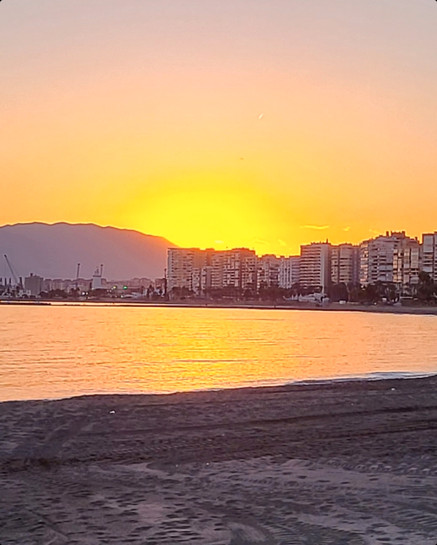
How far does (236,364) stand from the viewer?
31.3 meters

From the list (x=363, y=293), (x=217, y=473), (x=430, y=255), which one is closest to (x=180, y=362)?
(x=217, y=473)

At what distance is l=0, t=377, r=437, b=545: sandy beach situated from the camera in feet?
22.4

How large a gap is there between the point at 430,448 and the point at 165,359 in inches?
909

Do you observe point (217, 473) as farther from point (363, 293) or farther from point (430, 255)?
point (430, 255)

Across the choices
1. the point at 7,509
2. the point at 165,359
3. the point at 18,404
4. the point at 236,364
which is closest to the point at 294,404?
the point at 18,404

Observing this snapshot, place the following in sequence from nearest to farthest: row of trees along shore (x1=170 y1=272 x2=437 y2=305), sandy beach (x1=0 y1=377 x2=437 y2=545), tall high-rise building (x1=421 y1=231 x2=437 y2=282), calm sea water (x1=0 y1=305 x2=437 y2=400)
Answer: sandy beach (x1=0 y1=377 x2=437 y2=545)
calm sea water (x1=0 y1=305 x2=437 y2=400)
row of trees along shore (x1=170 y1=272 x2=437 y2=305)
tall high-rise building (x1=421 y1=231 x2=437 y2=282)

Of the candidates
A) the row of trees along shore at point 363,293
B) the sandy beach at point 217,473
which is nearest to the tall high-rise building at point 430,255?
the row of trees along shore at point 363,293

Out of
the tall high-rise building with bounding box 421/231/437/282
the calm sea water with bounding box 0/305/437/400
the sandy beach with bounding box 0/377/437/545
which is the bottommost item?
the calm sea water with bounding box 0/305/437/400

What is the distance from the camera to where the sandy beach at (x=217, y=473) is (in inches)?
268

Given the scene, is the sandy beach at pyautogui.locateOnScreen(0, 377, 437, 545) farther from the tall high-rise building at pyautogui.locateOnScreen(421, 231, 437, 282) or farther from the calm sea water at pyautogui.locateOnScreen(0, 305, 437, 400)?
the tall high-rise building at pyautogui.locateOnScreen(421, 231, 437, 282)

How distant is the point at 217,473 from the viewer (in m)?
9.27

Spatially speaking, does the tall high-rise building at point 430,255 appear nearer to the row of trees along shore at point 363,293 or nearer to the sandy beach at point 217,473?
the row of trees along shore at point 363,293

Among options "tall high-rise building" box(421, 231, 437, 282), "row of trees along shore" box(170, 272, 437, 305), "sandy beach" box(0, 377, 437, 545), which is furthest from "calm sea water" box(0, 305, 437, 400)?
"tall high-rise building" box(421, 231, 437, 282)

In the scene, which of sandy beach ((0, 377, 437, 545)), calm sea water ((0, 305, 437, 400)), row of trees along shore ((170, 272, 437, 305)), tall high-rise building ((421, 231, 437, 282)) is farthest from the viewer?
tall high-rise building ((421, 231, 437, 282))
